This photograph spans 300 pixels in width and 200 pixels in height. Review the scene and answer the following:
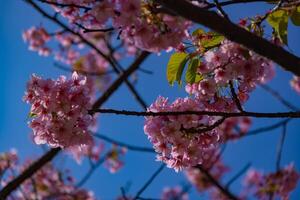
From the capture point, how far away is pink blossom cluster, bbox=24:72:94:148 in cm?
294

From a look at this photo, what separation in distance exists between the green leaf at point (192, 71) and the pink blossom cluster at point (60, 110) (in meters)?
0.58

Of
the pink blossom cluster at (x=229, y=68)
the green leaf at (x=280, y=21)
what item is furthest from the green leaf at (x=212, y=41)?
the green leaf at (x=280, y=21)

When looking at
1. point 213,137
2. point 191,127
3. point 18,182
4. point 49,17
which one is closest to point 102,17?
point 191,127

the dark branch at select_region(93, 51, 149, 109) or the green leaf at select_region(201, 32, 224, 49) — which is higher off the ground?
the dark branch at select_region(93, 51, 149, 109)

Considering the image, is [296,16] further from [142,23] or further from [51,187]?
[51,187]

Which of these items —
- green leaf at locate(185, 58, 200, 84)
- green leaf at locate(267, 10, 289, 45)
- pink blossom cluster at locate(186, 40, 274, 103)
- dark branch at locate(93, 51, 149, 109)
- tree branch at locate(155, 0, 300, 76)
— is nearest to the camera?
tree branch at locate(155, 0, 300, 76)

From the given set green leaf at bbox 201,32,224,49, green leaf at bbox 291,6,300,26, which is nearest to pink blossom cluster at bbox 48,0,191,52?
green leaf at bbox 201,32,224,49

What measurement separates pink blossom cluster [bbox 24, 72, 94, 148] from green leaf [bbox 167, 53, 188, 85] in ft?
1.60

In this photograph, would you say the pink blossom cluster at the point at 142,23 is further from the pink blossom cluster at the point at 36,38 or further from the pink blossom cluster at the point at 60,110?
the pink blossom cluster at the point at 36,38

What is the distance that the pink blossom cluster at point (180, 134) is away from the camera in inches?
117

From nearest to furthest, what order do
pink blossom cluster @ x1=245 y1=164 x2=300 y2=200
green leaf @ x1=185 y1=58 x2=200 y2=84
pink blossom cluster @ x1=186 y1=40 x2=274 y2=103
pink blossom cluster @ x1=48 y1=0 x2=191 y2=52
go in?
pink blossom cluster @ x1=48 y1=0 x2=191 y2=52, pink blossom cluster @ x1=186 y1=40 x2=274 y2=103, green leaf @ x1=185 y1=58 x2=200 y2=84, pink blossom cluster @ x1=245 y1=164 x2=300 y2=200

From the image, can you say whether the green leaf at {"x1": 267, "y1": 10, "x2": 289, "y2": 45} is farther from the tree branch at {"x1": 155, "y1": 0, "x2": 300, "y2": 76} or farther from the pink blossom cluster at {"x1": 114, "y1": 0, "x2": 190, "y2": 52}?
the tree branch at {"x1": 155, "y1": 0, "x2": 300, "y2": 76}

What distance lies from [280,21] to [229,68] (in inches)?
15.4

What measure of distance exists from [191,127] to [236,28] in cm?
117
